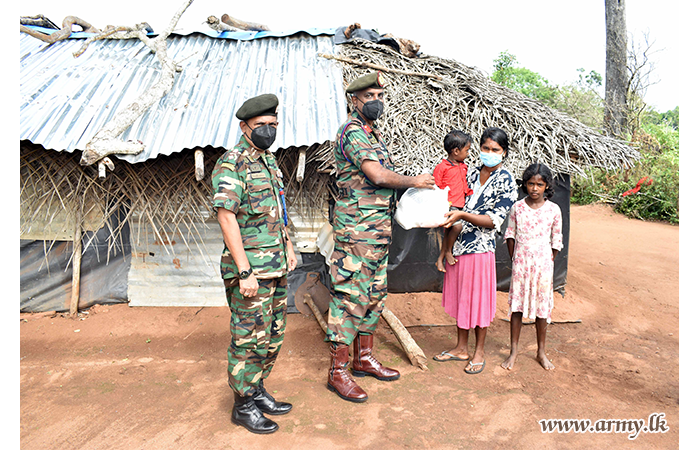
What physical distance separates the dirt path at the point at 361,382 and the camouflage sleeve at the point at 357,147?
5.76ft

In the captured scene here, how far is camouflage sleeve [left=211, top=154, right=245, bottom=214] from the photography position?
93.2 inches

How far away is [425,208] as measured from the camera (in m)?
2.95

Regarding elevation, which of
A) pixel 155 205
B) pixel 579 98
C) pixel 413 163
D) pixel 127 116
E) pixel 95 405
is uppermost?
pixel 579 98

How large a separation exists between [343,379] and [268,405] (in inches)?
22.4

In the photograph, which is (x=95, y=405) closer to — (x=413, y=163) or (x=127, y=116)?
(x=127, y=116)

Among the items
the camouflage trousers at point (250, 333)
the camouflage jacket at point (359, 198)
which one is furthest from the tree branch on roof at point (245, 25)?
the camouflage trousers at point (250, 333)

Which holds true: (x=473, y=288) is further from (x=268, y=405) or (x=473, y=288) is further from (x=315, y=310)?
(x=315, y=310)

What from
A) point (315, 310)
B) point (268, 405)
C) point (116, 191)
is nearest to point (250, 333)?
point (268, 405)

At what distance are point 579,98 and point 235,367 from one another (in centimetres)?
1708

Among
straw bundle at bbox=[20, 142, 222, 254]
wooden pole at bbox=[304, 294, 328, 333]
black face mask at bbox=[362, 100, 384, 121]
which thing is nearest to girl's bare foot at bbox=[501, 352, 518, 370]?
wooden pole at bbox=[304, 294, 328, 333]

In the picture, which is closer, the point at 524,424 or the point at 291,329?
the point at 524,424

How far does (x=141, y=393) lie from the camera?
3312 mm

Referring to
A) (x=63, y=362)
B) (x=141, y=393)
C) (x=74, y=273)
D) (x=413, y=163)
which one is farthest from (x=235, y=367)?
(x=74, y=273)

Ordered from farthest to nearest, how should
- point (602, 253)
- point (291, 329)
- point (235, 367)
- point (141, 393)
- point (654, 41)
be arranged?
1. point (654, 41)
2. point (602, 253)
3. point (291, 329)
4. point (141, 393)
5. point (235, 367)
